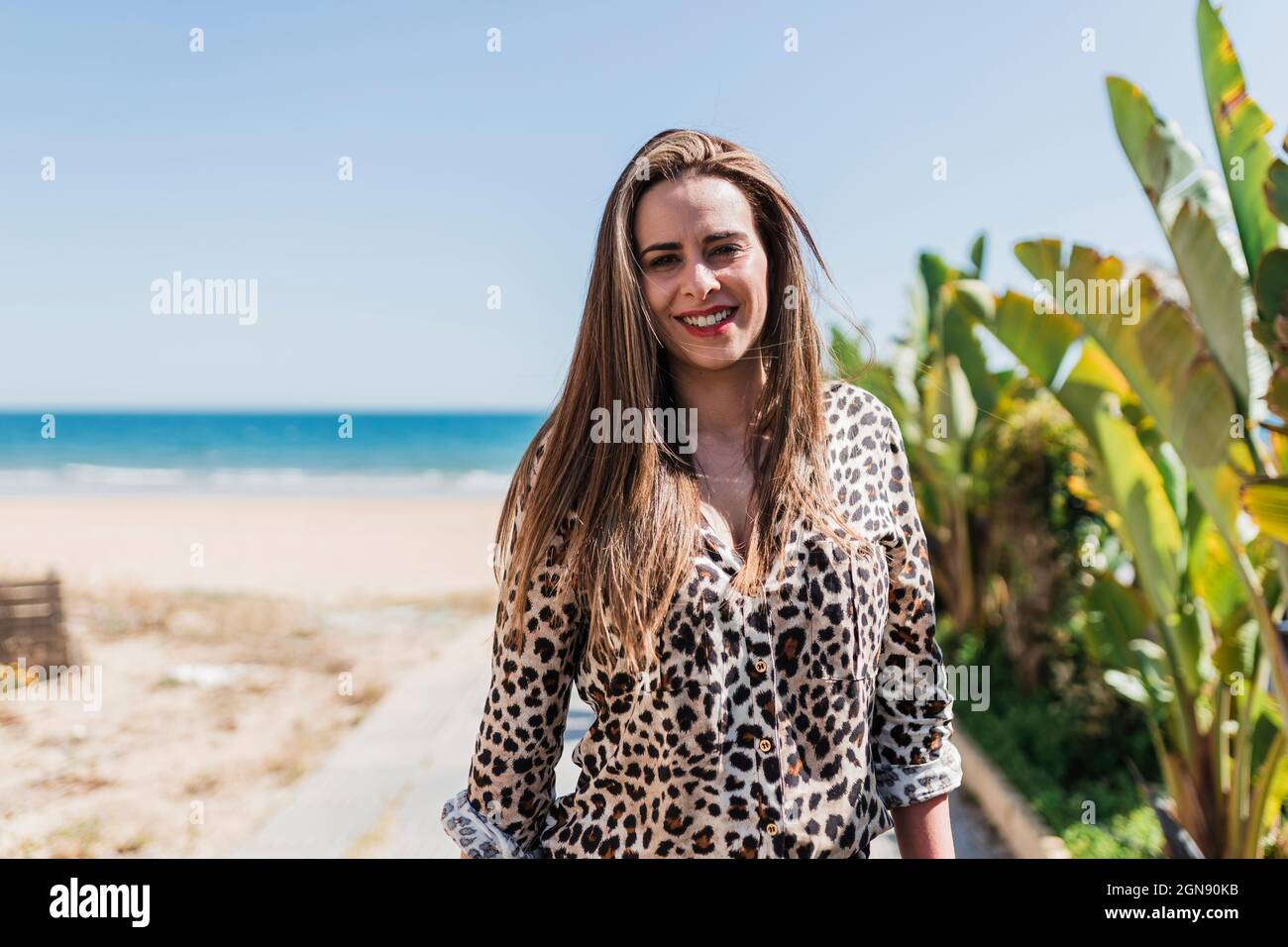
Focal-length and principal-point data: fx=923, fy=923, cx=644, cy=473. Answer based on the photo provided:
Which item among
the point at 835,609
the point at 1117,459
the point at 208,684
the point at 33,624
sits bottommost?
the point at 208,684

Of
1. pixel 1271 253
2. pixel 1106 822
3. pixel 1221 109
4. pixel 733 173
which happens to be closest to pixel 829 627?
pixel 733 173

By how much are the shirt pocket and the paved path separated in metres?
2.41

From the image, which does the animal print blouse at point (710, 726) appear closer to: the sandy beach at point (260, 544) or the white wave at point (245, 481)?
the sandy beach at point (260, 544)

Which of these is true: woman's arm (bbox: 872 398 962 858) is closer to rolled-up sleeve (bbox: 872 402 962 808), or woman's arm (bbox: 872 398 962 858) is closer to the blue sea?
rolled-up sleeve (bbox: 872 402 962 808)

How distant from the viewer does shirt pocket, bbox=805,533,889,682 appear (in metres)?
1.52

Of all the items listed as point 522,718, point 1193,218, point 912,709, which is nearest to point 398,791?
point 522,718

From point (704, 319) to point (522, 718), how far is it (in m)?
0.74

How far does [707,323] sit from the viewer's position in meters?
1.59

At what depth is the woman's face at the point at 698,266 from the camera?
1.59 meters

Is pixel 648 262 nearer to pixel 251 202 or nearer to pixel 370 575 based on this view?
pixel 370 575

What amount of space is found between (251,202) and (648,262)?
171ft

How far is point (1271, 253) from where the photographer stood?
102 inches

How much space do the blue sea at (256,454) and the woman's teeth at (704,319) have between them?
34818 millimetres

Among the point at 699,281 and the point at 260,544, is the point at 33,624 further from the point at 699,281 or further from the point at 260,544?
the point at 260,544
